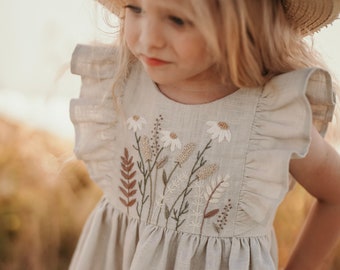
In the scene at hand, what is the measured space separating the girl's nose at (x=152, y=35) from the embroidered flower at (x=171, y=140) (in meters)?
0.23

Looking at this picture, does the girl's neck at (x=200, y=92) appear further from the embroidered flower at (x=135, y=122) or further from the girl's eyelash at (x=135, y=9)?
the girl's eyelash at (x=135, y=9)

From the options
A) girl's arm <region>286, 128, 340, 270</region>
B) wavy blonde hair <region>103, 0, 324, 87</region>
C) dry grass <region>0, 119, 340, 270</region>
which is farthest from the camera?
dry grass <region>0, 119, 340, 270</region>

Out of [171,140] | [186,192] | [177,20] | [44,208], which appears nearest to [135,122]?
[171,140]

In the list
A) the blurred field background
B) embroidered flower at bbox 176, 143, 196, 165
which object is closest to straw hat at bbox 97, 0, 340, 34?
embroidered flower at bbox 176, 143, 196, 165

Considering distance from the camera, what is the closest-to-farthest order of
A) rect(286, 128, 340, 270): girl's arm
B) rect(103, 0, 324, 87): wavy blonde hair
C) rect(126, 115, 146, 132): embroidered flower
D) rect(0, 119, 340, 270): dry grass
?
rect(103, 0, 324, 87): wavy blonde hair → rect(286, 128, 340, 270): girl's arm → rect(126, 115, 146, 132): embroidered flower → rect(0, 119, 340, 270): dry grass

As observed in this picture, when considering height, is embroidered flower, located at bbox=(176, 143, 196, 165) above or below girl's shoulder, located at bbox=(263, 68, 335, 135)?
below

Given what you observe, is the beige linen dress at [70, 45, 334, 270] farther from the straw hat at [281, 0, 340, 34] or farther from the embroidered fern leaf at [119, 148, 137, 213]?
the straw hat at [281, 0, 340, 34]

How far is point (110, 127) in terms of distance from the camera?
62.0 inches

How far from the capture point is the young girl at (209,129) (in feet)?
4.33

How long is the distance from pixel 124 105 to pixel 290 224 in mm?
1052

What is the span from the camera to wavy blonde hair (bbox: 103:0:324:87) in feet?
4.17

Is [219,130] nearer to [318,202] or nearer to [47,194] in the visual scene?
[318,202]

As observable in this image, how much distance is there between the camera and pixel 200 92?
145 centimetres

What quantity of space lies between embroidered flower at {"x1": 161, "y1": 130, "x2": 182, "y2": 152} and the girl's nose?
0.77 feet
